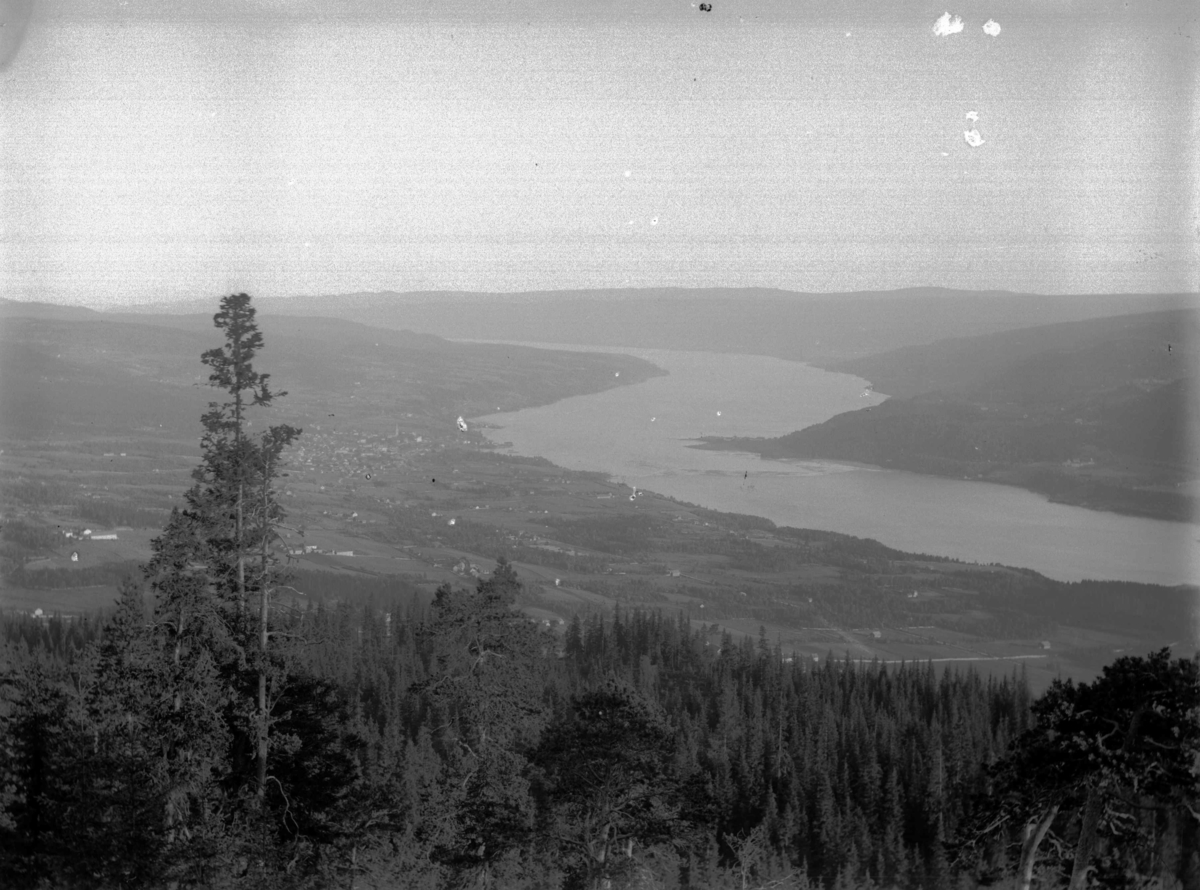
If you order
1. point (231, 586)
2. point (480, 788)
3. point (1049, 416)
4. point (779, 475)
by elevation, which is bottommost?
point (480, 788)

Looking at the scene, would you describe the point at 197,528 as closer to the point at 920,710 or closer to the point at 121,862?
the point at 121,862

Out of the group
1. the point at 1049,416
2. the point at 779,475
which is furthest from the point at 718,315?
the point at 1049,416

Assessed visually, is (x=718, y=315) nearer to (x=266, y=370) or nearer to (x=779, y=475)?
(x=779, y=475)

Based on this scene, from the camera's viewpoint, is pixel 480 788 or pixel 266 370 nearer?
pixel 480 788

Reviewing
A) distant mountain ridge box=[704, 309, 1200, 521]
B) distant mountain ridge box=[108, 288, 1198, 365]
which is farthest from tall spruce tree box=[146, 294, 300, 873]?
distant mountain ridge box=[704, 309, 1200, 521]

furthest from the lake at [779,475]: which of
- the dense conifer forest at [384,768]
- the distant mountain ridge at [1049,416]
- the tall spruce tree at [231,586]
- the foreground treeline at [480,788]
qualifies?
the tall spruce tree at [231,586]

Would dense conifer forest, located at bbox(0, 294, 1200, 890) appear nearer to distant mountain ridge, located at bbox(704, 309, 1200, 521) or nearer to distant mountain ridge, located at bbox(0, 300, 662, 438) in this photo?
distant mountain ridge, located at bbox(0, 300, 662, 438)
